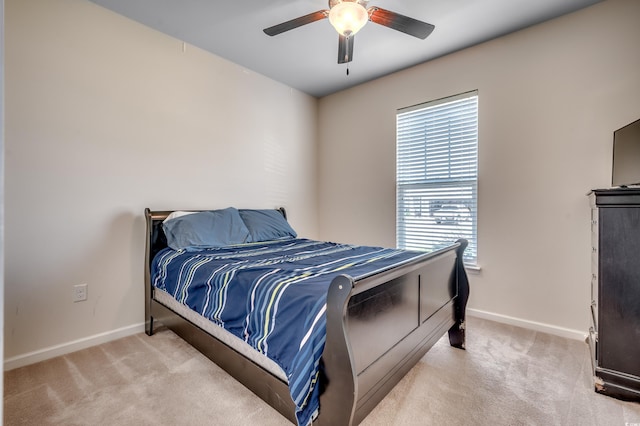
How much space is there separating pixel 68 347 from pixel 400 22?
3249 mm

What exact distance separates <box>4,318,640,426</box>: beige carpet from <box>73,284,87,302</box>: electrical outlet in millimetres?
396

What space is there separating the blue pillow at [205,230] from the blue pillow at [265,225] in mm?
101

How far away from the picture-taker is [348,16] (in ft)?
5.95

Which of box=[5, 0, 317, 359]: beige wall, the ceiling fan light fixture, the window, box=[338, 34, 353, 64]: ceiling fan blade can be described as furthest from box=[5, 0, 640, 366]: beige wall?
the ceiling fan light fixture

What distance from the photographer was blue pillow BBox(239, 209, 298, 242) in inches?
115

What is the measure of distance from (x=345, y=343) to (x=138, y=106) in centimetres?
260

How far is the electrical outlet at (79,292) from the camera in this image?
90.0 inches

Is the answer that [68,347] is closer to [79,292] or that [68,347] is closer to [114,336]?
[114,336]

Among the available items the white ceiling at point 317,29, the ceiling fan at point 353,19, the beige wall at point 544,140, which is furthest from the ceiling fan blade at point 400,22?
the beige wall at point 544,140

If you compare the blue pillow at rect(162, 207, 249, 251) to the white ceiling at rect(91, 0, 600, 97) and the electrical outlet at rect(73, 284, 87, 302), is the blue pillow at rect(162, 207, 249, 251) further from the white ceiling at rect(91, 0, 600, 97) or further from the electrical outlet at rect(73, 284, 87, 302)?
the white ceiling at rect(91, 0, 600, 97)

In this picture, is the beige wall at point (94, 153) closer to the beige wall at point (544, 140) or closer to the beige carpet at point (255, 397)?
the beige carpet at point (255, 397)

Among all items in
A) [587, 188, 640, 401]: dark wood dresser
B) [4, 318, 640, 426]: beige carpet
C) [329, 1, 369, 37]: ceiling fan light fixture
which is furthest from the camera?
[329, 1, 369, 37]: ceiling fan light fixture

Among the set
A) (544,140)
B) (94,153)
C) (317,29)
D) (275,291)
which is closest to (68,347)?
(94,153)

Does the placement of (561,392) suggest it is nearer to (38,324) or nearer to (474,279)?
(474,279)
